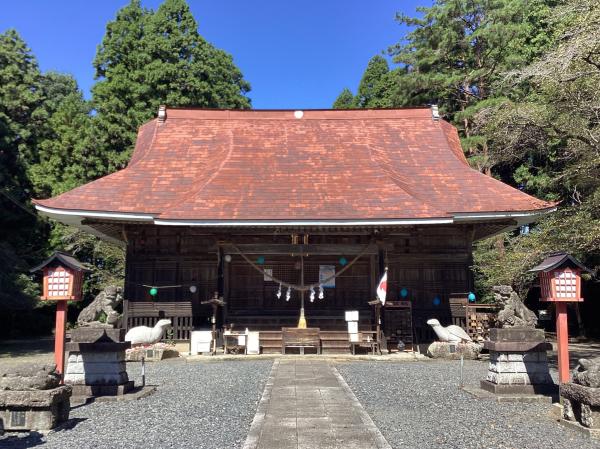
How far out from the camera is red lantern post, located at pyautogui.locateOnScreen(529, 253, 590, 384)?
613 cm

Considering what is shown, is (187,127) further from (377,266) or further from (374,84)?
(374,84)

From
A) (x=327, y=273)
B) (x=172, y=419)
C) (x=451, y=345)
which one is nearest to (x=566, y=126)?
(x=451, y=345)

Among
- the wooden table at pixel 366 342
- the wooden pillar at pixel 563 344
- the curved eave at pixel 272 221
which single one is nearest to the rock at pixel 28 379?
the curved eave at pixel 272 221

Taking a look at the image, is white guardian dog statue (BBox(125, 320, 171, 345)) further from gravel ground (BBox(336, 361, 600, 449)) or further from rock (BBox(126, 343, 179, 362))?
gravel ground (BBox(336, 361, 600, 449))

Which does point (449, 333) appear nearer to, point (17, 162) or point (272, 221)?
point (272, 221)

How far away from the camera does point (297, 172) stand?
13.5 meters

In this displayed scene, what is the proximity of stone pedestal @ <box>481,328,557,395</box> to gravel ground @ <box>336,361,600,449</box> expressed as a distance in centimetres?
36

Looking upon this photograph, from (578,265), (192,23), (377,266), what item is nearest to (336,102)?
(192,23)

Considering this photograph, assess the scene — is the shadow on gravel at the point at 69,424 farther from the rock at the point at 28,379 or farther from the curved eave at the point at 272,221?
the curved eave at the point at 272,221

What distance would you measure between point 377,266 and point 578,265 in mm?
6525

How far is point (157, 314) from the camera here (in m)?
12.5

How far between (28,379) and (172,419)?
5.38 feet

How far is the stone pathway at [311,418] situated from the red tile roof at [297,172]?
4.72 metres

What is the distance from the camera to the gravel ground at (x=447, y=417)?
4.74 metres
